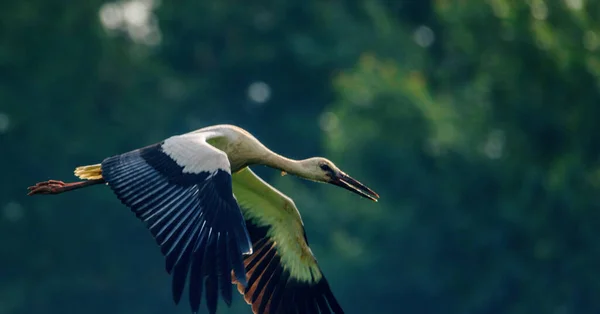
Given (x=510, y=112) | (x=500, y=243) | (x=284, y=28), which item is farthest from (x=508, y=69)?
(x=284, y=28)

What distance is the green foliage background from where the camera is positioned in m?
32.7

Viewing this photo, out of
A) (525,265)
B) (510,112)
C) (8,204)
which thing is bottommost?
(8,204)

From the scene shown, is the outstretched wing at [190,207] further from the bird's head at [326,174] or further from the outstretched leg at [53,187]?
the bird's head at [326,174]

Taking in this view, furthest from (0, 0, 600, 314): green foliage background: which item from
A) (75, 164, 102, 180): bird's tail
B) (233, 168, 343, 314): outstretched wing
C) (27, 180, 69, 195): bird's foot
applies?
(75, 164, 102, 180): bird's tail

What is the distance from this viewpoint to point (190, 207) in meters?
12.3

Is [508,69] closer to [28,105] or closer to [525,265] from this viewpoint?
[525,265]

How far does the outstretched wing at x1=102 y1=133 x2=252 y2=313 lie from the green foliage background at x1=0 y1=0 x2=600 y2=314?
19.9 meters

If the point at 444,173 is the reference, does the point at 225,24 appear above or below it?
above

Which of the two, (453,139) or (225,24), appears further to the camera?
(225,24)

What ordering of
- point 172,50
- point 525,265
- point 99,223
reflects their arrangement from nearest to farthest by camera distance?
point 525,265
point 99,223
point 172,50

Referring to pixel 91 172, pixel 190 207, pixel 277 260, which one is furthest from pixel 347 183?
pixel 190 207

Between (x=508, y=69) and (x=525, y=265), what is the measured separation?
4389 millimetres

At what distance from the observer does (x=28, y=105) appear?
1467 inches

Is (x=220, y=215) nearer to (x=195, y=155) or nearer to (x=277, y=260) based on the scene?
(x=195, y=155)
